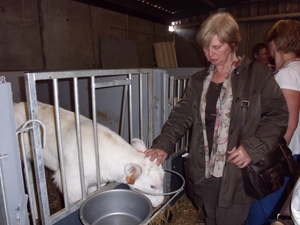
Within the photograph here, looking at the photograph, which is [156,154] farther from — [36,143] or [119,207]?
[36,143]

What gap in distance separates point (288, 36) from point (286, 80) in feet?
1.16

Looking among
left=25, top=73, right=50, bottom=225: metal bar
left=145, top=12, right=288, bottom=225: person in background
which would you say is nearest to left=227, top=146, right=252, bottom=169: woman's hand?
left=145, top=12, right=288, bottom=225: person in background

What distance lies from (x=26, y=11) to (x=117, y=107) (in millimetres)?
4883

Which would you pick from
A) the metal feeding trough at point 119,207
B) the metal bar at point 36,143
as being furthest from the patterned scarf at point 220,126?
the metal bar at point 36,143

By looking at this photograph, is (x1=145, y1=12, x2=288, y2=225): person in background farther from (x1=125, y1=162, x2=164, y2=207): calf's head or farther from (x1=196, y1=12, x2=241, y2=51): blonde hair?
(x1=125, y1=162, x2=164, y2=207): calf's head

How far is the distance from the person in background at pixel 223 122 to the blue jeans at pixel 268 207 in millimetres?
393

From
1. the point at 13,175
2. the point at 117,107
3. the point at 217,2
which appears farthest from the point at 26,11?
the point at 217,2

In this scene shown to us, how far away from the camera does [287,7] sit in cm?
820

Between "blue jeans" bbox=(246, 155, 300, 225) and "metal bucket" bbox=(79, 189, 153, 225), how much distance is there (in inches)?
39.5

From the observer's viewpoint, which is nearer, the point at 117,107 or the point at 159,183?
the point at 159,183

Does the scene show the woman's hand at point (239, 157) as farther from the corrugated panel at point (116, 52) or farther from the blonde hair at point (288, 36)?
the corrugated panel at point (116, 52)

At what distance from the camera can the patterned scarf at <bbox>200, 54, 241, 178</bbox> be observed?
147 centimetres

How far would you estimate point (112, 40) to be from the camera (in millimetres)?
7820

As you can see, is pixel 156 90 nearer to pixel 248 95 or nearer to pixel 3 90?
pixel 248 95
